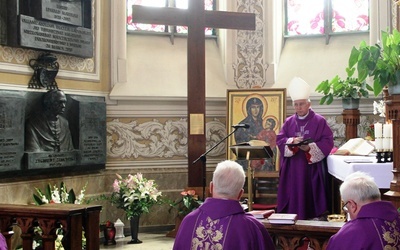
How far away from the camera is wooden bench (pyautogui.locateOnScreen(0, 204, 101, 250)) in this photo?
15.1 feet

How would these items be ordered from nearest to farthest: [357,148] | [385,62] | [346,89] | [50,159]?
[385,62], [357,148], [50,159], [346,89]

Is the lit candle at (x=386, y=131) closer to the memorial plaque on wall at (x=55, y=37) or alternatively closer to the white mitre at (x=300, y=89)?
the white mitre at (x=300, y=89)

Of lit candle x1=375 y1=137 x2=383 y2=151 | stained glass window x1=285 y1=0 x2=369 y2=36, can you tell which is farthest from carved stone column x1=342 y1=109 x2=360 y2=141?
lit candle x1=375 y1=137 x2=383 y2=151

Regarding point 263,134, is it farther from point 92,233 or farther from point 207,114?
point 92,233

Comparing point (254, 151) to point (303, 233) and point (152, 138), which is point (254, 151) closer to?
point (303, 233)

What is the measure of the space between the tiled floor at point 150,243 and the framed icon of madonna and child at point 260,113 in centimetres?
149

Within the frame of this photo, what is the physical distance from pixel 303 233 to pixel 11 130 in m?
4.48

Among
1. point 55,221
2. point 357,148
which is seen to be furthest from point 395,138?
point 55,221

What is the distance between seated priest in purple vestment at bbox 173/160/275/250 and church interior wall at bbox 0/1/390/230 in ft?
17.6

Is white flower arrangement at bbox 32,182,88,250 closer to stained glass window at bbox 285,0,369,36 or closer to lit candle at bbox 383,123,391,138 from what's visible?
lit candle at bbox 383,123,391,138

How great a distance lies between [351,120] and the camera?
902cm

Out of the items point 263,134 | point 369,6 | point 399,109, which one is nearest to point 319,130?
point 263,134

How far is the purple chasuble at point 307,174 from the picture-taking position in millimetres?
7680

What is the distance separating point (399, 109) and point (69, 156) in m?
4.85
